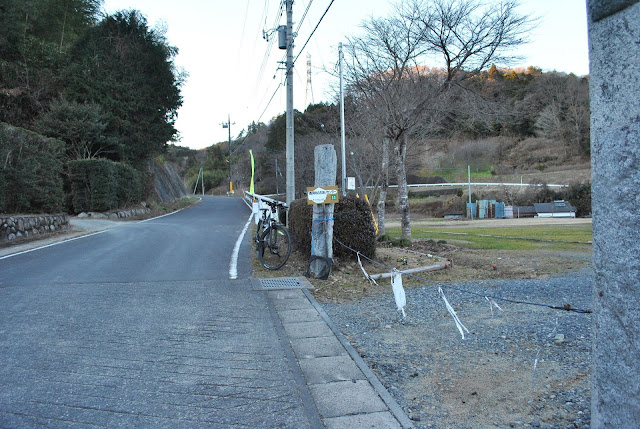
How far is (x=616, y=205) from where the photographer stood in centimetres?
197

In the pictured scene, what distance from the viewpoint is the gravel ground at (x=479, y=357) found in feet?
11.0

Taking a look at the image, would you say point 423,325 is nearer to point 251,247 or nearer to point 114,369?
point 114,369

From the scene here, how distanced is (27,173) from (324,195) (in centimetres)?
1074

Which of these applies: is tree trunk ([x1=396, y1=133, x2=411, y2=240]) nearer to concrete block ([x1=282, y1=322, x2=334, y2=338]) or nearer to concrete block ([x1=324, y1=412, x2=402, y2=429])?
concrete block ([x1=282, y1=322, x2=334, y2=338])

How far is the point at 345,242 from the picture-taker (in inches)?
357

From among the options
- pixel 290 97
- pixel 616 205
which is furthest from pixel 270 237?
pixel 616 205

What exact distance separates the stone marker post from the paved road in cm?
142

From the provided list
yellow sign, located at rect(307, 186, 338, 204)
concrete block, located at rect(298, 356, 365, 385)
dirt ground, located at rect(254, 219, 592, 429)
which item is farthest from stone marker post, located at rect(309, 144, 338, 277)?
Result: concrete block, located at rect(298, 356, 365, 385)

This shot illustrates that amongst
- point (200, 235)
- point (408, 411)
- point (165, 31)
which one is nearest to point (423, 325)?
point (408, 411)

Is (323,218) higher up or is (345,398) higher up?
(323,218)

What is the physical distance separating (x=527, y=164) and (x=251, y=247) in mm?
47709

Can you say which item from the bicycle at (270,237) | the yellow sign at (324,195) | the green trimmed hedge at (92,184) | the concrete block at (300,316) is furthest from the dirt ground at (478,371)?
the green trimmed hedge at (92,184)

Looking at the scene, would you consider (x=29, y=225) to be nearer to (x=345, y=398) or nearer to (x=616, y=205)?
(x=345, y=398)

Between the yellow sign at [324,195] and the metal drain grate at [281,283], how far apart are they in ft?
4.55
